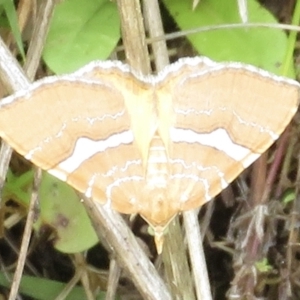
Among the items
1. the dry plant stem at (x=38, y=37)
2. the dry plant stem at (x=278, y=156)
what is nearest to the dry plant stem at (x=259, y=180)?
the dry plant stem at (x=278, y=156)

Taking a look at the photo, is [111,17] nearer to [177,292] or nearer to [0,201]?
[0,201]

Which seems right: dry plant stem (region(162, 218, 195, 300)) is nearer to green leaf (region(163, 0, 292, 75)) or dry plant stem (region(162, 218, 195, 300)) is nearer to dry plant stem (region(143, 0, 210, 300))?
dry plant stem (region(143, 0, 210, 300))

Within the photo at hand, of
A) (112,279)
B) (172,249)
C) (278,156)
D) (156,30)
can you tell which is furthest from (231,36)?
(112,279)

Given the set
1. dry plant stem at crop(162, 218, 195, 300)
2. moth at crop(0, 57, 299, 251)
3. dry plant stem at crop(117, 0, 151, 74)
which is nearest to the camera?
moth at crop(0, 57, 299, 251)

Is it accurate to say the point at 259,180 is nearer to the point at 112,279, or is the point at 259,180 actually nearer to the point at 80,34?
the point at 112,279

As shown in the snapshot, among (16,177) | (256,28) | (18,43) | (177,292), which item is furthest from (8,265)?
(256,28)

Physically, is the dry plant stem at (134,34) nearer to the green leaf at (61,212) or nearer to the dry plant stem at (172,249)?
the dry plant stem at (172,249)

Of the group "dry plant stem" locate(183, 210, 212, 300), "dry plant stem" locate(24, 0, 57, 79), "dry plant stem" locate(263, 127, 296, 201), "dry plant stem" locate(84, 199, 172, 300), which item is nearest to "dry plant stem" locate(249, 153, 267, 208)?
"dry plant stem" locate(263, 127, 296, 201)
